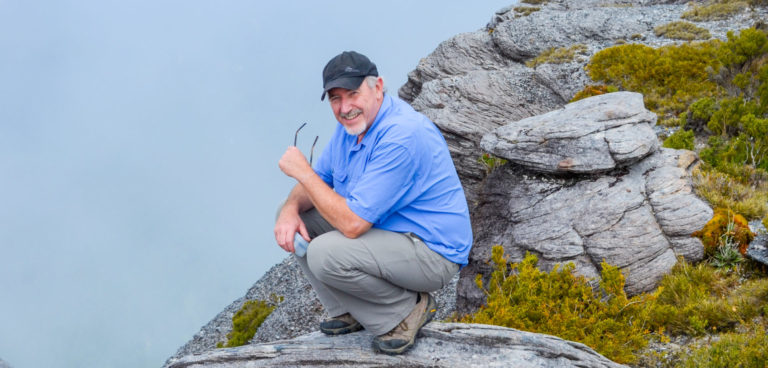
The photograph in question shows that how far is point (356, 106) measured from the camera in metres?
4.57

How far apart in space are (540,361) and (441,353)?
2.90ft

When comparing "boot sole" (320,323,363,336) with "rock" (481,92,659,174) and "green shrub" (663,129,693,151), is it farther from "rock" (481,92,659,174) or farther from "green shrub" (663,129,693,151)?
"green shrub" (663,129,693,151)

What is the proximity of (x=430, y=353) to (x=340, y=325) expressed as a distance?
947mm

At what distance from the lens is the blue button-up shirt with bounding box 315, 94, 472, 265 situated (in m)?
4.26

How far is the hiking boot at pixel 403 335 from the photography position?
477 centimetres

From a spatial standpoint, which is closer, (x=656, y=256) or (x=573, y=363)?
(x=573, y=363)

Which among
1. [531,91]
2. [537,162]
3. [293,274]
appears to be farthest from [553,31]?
[537,162]

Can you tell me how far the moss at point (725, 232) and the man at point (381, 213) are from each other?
6.21 metres

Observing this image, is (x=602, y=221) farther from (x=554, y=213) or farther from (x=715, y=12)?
(x=715, y=12)

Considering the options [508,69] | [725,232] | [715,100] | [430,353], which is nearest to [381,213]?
[430,353]

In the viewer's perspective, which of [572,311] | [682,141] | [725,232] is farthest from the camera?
[682,141]

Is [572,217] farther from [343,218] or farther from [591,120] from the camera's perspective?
[343,218]

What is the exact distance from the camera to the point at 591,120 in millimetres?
10719

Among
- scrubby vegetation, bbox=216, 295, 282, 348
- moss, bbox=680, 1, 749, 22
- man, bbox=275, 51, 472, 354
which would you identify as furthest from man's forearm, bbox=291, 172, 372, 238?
moss, bbox=680, 1, 749, 22
